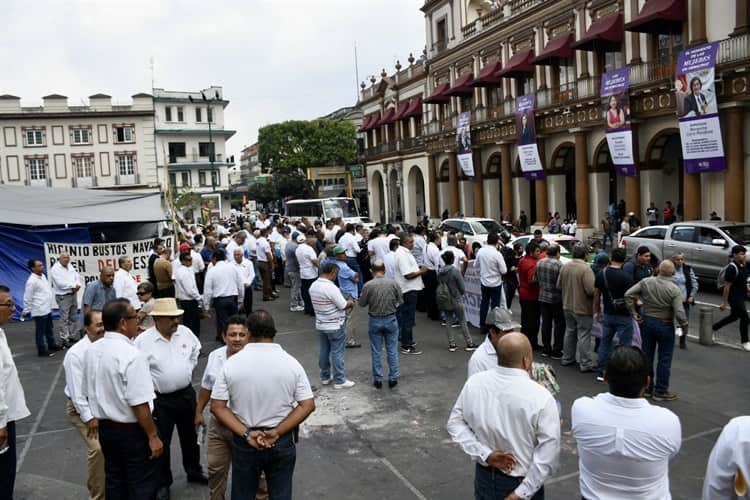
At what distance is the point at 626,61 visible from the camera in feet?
85.6

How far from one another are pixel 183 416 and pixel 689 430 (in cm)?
545

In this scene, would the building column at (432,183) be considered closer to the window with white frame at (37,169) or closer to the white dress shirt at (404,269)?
the white dress shirt at (404,269)

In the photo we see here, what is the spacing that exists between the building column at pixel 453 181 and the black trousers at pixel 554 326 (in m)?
31.0

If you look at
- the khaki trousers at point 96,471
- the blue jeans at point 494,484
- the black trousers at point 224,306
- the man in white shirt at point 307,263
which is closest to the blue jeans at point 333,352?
the black trousers at point 224,306

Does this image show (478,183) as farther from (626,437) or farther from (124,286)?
(626,437)

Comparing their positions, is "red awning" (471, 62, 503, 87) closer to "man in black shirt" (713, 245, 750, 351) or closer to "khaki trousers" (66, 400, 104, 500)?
"man in black shirt" (713, 245, 750, 351)

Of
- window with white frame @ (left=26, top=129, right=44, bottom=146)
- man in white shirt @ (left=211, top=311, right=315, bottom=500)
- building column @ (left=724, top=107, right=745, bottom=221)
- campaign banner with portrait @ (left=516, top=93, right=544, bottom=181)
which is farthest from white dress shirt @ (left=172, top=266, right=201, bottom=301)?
window with white frame @ (left=26, top=129, right=44, bottom=146)

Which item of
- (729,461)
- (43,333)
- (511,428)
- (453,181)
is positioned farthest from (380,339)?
(453,181)

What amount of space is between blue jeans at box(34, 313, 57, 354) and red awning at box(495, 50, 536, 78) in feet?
84.2

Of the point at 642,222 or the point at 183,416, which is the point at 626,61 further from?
the point at 183,416

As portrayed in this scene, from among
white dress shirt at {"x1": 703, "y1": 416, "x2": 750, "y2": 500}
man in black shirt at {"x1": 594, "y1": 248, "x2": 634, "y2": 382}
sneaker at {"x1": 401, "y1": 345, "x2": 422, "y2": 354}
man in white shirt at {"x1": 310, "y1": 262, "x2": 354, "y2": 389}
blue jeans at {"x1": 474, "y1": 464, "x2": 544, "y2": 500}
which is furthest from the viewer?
sneaker at {"x1": 401, "y1": 345, "x2": 422, "y2": 354}

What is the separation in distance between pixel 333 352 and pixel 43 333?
6279mm

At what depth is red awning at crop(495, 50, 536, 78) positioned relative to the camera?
105ft

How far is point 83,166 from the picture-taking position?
190 feet
